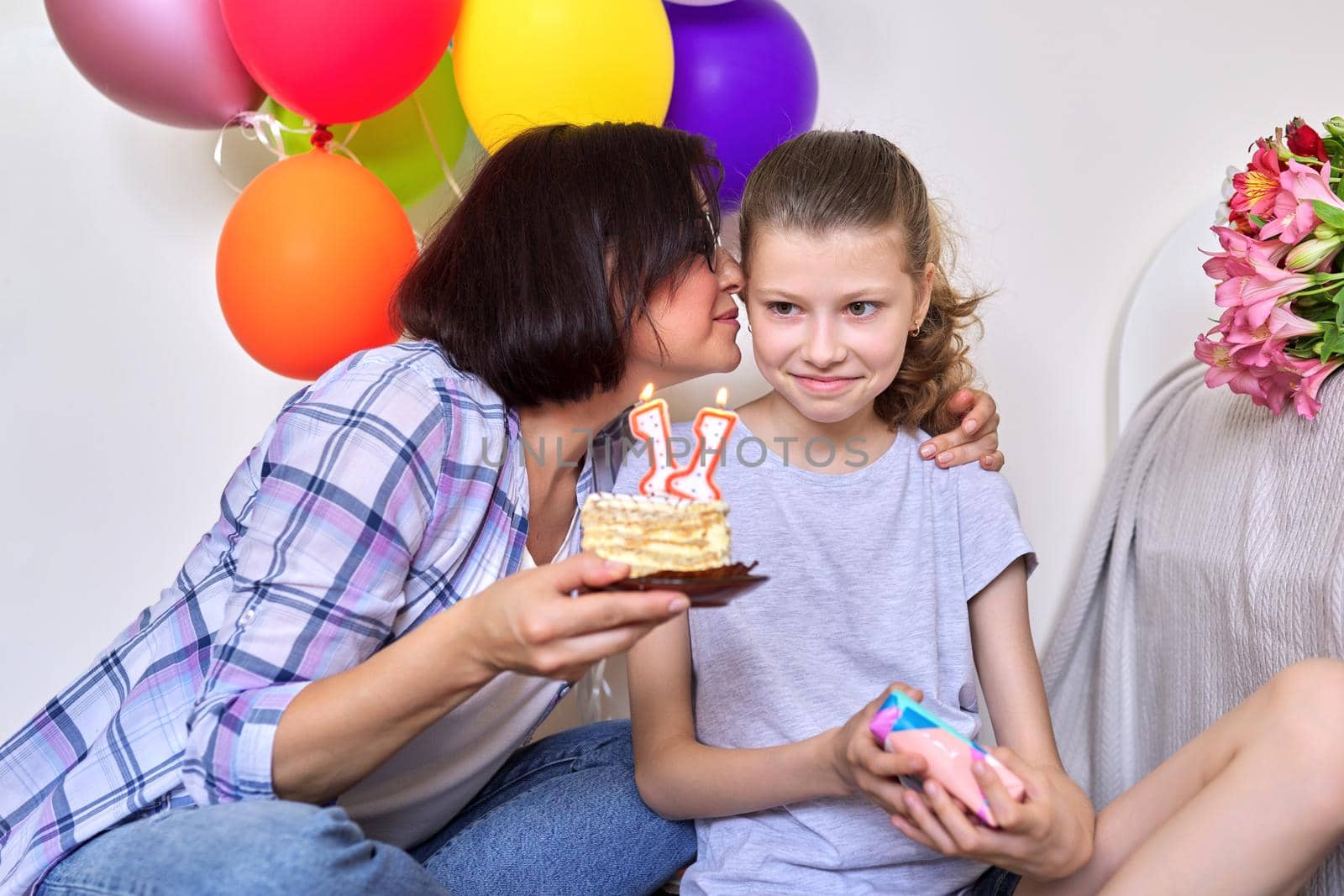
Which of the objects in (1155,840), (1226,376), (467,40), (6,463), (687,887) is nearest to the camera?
(1155,840)

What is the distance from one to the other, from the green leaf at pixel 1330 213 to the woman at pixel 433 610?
410 millimetres

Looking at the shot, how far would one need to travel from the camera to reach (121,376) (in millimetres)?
1993

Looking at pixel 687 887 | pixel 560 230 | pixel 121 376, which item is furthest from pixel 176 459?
pixel 687 887

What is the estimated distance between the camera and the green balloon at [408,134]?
1.73 meters

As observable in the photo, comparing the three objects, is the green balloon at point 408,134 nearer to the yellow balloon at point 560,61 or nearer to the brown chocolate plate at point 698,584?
the yellow balloon at point 560,61

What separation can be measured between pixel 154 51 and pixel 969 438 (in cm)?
113

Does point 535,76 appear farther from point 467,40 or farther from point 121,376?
point 121,376

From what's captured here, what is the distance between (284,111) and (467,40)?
0.35m

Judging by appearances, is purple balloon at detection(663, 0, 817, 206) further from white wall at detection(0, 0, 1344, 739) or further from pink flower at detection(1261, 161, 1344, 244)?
pink flower at detection(1261, 161, 1344, 244)

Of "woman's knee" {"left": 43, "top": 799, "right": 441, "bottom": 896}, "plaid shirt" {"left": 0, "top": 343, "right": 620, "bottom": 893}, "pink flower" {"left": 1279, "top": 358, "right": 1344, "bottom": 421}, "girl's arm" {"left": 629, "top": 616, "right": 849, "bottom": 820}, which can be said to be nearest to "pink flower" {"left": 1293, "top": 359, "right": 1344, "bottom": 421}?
"pink flower" {"left": 1279, "top": 358, "right": 1344, "bottom": 421}

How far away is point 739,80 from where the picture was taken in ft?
5.35

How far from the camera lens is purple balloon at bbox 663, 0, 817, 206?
163 cm

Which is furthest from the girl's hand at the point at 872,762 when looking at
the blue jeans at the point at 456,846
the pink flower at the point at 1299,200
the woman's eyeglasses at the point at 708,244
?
the pink flower at the point at 1299,200

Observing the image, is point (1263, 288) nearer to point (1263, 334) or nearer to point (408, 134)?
point (1263, 334)
